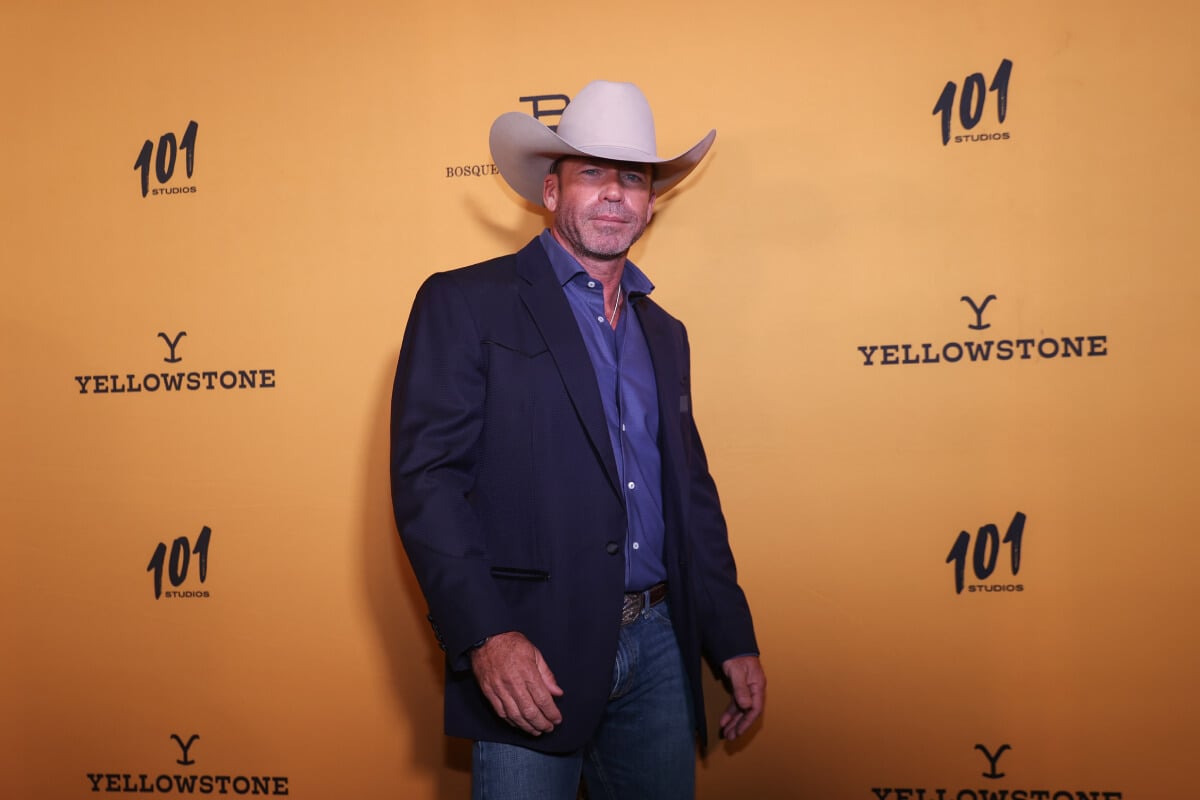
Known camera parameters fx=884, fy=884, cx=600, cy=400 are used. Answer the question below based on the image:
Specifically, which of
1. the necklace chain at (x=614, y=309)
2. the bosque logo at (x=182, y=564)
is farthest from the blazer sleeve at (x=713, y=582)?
the bosque logo at (x=182, y=564)

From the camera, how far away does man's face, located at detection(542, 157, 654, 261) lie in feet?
6.31

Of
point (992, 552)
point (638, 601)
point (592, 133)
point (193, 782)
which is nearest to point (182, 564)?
point (193, 782)

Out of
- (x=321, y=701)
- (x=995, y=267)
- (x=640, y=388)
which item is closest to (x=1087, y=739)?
(x=995, y=267)

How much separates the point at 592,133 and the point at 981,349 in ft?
Result: 4.11

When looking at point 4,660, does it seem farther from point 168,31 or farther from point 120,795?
point 168,31

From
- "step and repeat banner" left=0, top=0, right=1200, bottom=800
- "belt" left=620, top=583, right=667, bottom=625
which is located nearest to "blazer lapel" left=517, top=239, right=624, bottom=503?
"belt" left=620, top=583, right=667, bottom=625

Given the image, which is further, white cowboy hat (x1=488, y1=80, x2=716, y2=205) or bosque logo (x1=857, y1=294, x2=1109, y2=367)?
bosque logo (x1=857, y1=294, x2=1109, y2=367)

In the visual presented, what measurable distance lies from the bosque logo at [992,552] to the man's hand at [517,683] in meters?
1.41

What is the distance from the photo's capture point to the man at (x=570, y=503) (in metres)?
1.59

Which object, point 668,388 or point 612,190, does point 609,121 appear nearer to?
point 612,190

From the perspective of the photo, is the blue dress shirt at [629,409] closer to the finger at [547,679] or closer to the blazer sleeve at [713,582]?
the blazer sleeve at [713,582]

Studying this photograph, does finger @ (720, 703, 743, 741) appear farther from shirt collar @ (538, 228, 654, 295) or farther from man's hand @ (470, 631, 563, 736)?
shirt collar @ (538, 228, 654, 295)

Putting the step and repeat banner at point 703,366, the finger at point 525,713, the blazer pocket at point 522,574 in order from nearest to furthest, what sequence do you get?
the finger at point 525,713, the blazer pocket at point 522,574, the step and repeat banner at point 703,366

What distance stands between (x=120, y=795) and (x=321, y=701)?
Answer: 2.28ft
